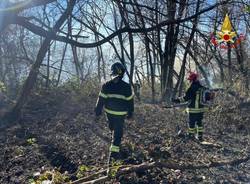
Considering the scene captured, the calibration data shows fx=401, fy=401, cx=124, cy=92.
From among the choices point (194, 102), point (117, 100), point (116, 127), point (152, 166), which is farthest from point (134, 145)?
point (194, 102)

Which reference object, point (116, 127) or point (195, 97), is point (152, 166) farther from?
point (195, 97)

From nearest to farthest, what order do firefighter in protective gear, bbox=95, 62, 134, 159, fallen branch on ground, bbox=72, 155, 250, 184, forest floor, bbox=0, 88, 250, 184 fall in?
1. fallen branch on ground, bbox=72, 155, 250, 184
2. forest floor, bbox=0, 88, 250, 184
3. firefighter in protective gear, bbox=95, 62, 134, 159

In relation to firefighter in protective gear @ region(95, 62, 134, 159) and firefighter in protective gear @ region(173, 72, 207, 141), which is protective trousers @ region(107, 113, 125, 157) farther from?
firefighter in protective gear @ region(173, 72, 207, 141)

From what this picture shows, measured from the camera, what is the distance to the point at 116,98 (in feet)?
24.8

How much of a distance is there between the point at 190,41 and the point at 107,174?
1174 cm

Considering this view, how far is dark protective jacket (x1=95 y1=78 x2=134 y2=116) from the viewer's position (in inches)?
297

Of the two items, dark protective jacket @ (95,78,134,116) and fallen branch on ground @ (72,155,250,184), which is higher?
dark protective jacket @ (95,78,134,116)

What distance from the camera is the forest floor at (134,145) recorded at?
6691mm

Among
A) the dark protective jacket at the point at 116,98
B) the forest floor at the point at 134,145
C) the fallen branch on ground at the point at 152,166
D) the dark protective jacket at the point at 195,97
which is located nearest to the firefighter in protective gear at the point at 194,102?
the dark protective jacket at the point at 195,97

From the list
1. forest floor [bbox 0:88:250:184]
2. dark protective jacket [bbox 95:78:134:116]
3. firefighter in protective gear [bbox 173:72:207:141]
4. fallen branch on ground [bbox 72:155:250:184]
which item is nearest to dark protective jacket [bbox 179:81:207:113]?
firefighter in protective gear [bbox 173:72:207:141]

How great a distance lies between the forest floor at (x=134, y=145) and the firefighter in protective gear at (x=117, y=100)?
1.83 feet

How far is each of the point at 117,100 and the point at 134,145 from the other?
1463 millimetres

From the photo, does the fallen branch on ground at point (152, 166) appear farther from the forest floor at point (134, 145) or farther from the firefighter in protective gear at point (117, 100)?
the firefighter in protective gear at point (117, 100)

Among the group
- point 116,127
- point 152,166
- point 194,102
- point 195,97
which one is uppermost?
point 195,97
